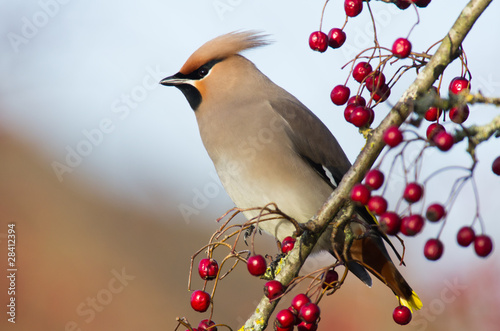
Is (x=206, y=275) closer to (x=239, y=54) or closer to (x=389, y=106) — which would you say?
(x=389, y=106)

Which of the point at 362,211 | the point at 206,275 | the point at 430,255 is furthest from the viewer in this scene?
the point at 362,211

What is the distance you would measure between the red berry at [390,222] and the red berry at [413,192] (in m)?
0.07

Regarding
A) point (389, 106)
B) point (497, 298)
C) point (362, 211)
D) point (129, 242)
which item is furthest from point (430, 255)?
point (129, 242)

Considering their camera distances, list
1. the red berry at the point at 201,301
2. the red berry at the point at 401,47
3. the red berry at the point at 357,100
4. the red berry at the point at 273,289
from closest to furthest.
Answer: the red berry at the point at 401,47 < the red berry at the point at 273,289 < the red berry at the point at 357,100 < the red berry at the point at 201,301

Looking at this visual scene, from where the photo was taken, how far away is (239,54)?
3.95 metres

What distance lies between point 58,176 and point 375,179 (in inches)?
249

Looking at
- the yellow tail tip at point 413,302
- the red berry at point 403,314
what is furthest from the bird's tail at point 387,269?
the red berry at point 403,314

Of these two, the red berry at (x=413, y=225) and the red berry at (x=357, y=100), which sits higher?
the red berry at (x=357, y=100)

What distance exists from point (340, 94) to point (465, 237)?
2.61ft

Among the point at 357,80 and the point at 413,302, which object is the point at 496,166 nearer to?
the point at 357,80

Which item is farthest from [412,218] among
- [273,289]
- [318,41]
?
[318,41]

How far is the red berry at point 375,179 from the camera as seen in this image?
1.72 meters

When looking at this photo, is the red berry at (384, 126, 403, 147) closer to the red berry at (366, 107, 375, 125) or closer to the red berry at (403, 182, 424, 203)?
the red berry at (403, 182, 424, 203)

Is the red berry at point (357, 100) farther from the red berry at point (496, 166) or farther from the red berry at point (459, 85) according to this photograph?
the red berry at point (496, 166)
